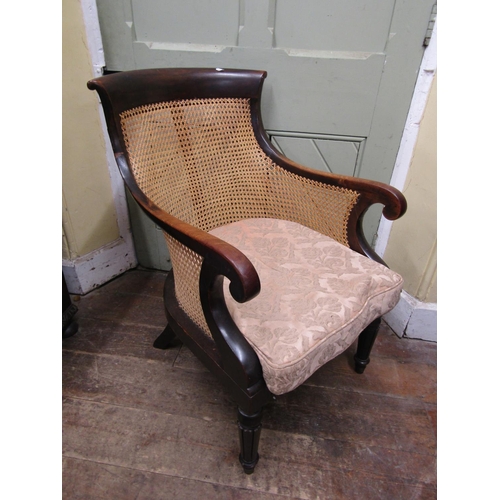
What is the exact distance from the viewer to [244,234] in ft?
3.80

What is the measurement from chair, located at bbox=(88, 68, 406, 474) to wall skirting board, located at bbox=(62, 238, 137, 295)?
1.63ft

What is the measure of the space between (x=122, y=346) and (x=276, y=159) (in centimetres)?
92

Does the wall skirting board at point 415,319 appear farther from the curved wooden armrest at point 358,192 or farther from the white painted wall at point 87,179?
the white painted wall at point 87,179

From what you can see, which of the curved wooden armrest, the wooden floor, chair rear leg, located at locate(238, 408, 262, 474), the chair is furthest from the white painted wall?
chair rear leg, located at locate(238, 408, 262, 474)

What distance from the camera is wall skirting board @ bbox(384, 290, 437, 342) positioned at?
139 centimetres

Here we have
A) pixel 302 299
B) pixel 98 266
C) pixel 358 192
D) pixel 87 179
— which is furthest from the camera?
pixel 98 266

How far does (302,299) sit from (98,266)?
1.09 meters

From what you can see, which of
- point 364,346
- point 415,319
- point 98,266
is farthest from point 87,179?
point 415,319

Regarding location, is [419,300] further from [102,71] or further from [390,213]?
[102,71]

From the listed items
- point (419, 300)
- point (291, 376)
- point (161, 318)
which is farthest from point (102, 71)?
point (419, 300)

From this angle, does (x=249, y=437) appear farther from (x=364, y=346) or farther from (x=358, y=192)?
(x=358, y=192)

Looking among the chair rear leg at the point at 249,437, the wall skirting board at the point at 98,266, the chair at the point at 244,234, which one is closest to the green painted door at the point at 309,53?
the chair at the point at 244,234

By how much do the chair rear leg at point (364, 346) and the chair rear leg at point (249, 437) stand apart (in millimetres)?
501

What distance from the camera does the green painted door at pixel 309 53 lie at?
1151 millimetres
